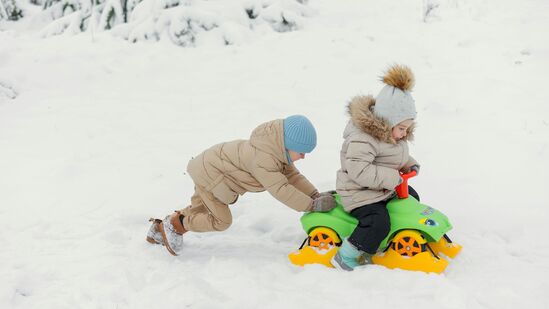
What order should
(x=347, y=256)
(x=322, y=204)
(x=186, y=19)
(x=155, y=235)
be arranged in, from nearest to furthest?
(x=347, y=256) → (x=322, y=204) → (x=155, y=235) → (x=186, y=19)

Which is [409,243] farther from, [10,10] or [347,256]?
[10,10]

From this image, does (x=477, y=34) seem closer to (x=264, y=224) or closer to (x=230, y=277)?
(x=264, y=224)

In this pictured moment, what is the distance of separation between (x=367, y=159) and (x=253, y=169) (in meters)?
0.82

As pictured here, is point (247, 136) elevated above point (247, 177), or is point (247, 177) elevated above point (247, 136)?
point (247, 177)

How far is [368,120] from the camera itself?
329 cm

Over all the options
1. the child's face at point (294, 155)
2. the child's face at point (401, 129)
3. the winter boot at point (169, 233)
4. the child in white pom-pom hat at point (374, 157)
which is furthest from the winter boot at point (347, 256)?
the winter boot at point (169, 233)

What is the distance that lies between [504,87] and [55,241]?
5.55 metres

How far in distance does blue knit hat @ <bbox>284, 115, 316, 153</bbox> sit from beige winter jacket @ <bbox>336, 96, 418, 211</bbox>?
0.94 ft

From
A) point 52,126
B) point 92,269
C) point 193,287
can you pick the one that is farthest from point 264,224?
point 52,126

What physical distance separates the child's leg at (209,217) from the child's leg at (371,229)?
99cm

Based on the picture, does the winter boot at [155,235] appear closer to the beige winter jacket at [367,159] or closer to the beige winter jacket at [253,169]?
the beige winter jacket at [253,169]

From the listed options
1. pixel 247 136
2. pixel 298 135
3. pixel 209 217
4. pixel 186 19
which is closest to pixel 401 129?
pixel 298 135

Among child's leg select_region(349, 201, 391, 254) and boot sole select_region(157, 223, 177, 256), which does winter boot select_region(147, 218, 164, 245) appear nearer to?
boot sole select_region(157, 223, 177, 256)

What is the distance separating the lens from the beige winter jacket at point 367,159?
3.30 meters
